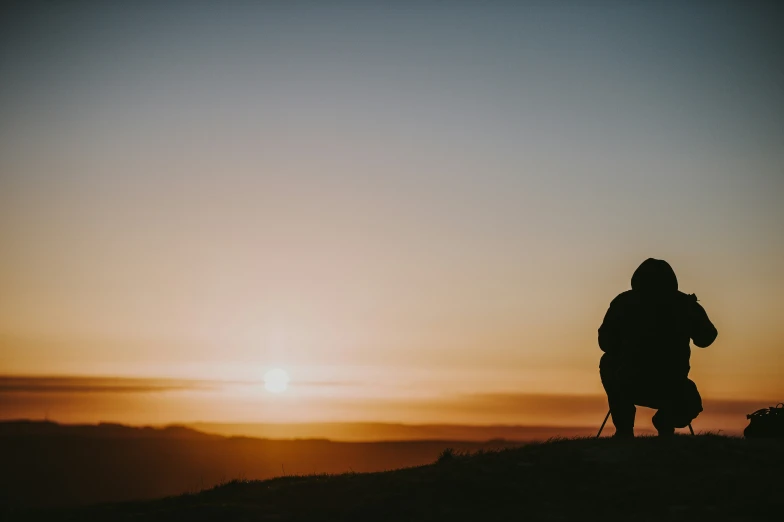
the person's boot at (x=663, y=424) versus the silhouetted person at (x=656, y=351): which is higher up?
the silhouetted person at (x=656, y=351)

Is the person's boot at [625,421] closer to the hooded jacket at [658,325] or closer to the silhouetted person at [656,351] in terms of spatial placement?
the silhouetted person at [656,351]

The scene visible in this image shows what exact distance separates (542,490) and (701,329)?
6995 mm

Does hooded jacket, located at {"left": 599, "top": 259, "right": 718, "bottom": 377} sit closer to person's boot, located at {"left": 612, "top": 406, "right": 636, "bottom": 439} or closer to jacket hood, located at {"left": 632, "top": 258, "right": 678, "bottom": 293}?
jacket hood, located at {"left": 632, "top": 258, "right": 678, "bottom": 293}

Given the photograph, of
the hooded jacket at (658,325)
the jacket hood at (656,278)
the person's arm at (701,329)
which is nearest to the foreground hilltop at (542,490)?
the hooded jacket at (658,325)

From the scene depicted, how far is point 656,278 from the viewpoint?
2159cm

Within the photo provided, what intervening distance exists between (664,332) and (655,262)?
171 cm

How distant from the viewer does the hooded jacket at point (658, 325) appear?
21.2m

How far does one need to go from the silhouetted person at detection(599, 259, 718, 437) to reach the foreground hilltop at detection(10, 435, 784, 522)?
6.25 feet

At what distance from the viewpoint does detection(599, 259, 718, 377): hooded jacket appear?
2120cm

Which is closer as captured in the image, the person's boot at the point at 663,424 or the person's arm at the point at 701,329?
the person's boot at the point at 663,424

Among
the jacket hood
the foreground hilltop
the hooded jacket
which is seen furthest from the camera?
the jacket hood

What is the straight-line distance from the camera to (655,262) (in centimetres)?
2170

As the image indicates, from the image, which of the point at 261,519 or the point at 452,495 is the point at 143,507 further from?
the point at 452,495

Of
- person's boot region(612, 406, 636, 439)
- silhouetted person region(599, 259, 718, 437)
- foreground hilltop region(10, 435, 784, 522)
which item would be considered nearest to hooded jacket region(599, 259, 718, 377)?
silhouetted person region(599, 259, 718, 437)
